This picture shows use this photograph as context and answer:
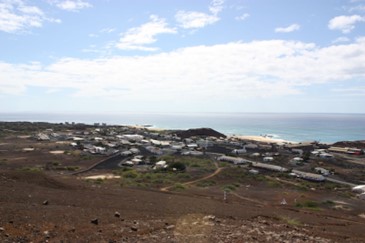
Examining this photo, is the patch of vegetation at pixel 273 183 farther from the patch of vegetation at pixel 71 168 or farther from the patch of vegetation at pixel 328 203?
the patch of vegetation at pixel 71 168

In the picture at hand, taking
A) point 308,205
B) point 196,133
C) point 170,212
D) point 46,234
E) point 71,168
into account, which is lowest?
point 308,205

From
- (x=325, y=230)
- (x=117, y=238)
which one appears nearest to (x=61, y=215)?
(x=117, y=238)

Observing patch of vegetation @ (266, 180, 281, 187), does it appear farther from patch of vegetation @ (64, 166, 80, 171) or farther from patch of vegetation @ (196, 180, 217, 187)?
patch of vegetation @ (64, 166, 80, 171)

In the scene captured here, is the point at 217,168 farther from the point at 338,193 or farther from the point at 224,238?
the point at 224,238

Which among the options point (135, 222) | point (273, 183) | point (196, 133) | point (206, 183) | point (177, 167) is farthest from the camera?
point (196, 133)

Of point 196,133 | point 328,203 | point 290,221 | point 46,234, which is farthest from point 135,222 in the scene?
point 196,133

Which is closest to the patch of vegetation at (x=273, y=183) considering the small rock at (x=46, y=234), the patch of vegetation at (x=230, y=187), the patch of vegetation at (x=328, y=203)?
the patch of vegetation at (x=230, y=187)

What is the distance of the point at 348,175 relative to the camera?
5472 cm

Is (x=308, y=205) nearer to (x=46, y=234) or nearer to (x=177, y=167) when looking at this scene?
(x=177, y=167)

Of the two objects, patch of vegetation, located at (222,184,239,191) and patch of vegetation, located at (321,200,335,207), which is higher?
patch of vegetation, located at (222,184,239,191)

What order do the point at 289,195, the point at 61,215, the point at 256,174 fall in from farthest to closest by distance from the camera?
the point at 256,174
the point at 289,195
the point at 61,215

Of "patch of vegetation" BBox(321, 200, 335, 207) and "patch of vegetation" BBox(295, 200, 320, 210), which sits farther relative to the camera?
"patch of vegetation" BBox(321, 200, 335, 207)

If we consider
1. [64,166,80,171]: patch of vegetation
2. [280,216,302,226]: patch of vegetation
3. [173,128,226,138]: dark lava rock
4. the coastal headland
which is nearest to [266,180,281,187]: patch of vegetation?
the coastal headland

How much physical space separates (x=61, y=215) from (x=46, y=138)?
256 ft
